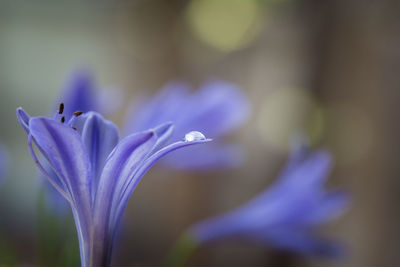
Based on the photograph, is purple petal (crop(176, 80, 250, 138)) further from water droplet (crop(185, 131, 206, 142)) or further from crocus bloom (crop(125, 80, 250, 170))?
water droplet (crop(185, 131, 206, 142))

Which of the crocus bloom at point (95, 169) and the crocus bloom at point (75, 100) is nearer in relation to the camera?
Result: the crocus bloom at point (95, 169)

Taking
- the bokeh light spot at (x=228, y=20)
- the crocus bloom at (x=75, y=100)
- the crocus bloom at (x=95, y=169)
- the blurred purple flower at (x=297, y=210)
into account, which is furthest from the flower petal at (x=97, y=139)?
the bokeh light spot at (x=228, y=20)

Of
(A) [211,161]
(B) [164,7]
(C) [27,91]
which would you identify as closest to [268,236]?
(A) [211,161]

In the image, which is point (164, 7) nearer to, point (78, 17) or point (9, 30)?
point (78, 17)

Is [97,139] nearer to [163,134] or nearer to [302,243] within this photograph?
[163,134]

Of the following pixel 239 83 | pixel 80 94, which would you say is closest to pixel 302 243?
pixel 80 94

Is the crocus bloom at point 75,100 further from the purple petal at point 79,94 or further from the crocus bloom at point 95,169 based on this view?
the crocus bloom at point 95,169

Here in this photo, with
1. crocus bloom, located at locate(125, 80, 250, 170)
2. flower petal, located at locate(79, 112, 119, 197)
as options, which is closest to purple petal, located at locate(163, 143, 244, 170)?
crocus bloom, located at locate(125, 80, 250, 170)
